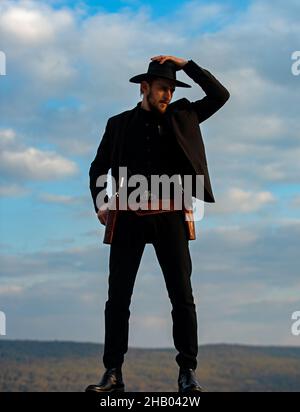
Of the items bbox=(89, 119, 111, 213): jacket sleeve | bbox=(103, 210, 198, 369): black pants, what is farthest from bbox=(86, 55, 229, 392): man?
bbox=(89, 119, 111, 213): jacket sleeve

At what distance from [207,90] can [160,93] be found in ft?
1.70

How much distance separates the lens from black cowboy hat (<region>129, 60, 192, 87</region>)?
1047 centimetres

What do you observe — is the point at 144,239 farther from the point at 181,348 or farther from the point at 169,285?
the point at 181,348

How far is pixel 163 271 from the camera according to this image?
34.5 ft

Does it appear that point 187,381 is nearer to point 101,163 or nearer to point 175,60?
point 101,163

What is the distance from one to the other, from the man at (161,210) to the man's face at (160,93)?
0.01 meters

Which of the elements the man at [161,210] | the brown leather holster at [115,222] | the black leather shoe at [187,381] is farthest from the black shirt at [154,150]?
the black leather shoe at [187,381]

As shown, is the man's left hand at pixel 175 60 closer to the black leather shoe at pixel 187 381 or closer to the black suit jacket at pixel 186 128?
the black suit jacket at pixel 186 128

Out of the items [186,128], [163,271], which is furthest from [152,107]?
[163,271]

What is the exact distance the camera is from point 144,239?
1062cm

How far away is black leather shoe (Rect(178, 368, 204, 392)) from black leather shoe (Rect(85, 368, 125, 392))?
0.63 metres

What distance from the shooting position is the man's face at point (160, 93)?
1055 cm
